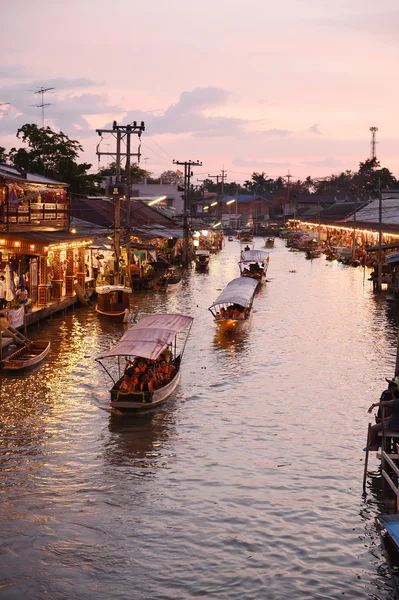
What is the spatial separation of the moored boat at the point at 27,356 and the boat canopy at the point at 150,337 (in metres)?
4.79

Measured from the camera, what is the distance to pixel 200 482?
22406mm

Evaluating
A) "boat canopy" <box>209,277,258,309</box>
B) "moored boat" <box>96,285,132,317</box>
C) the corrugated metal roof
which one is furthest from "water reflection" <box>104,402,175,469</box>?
the corrugated metal roof

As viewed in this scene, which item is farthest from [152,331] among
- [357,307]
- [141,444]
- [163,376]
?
[357,307]

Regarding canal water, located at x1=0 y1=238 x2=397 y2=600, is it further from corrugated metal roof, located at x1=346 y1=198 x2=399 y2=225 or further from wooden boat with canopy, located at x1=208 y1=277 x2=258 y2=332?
corrugated metal roof, located at x1=346 y1=198 x2=399 y2=225

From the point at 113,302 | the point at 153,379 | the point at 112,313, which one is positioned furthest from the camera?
Result: the point at 113,302

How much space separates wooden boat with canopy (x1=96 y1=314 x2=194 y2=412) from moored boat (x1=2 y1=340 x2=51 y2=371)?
513 centimetres

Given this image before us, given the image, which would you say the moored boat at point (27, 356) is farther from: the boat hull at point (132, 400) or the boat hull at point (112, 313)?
the boat hull at point (112, 313)

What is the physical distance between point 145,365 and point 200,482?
25.9 ft

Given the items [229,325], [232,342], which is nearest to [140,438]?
[232,342]

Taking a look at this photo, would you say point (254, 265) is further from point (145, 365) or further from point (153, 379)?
point (153, 379)

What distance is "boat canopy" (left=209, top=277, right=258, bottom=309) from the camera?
46891mm

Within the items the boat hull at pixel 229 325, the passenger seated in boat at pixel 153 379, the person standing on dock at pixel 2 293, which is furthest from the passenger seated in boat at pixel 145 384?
the boat hull at pixel 229 325

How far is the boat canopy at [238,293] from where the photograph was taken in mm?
46891

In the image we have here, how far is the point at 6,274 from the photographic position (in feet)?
135
